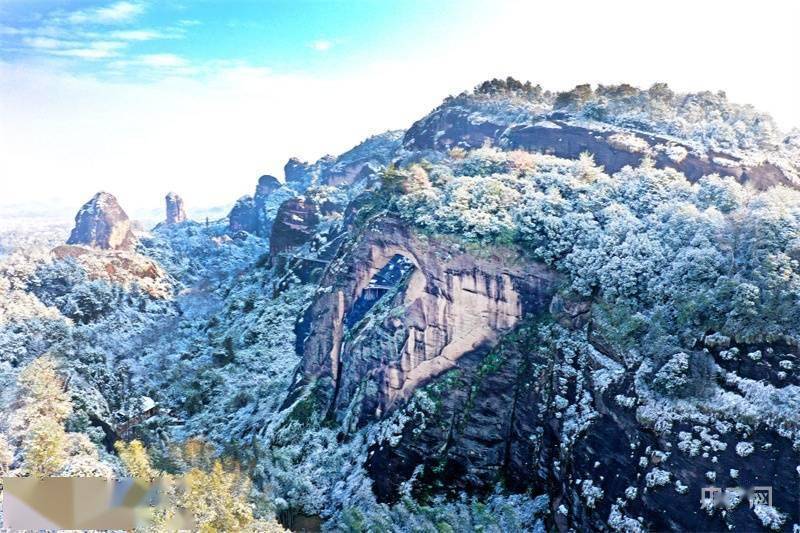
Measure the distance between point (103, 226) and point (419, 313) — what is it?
310ft

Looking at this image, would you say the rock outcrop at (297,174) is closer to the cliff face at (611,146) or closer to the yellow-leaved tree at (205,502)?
the cliff face at (611,146)

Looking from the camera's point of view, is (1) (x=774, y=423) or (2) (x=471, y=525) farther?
(2) (x=471, y=525)

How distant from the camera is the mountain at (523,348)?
24.5 m

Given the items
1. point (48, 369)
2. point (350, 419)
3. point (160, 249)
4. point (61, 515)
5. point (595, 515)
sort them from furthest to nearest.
Result: point (160, 249) < point (48, 369) < point (350, 419) < point (595, 515) < point (61, 515)

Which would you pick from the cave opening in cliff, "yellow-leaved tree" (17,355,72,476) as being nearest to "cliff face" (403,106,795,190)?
the cave opening in cliff

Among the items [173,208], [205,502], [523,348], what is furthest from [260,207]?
[205,502]

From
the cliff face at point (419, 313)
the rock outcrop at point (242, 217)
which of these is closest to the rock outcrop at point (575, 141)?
the cliff face at point (419, 313)

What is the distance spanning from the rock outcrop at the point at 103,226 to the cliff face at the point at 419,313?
83332 millimetres

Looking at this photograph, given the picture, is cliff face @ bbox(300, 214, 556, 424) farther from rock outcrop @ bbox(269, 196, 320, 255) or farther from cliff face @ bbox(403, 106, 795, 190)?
rock outcrop @ bbox(269, 196, 320, 255)

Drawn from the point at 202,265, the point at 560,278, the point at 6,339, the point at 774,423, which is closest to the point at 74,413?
the point at 6,339

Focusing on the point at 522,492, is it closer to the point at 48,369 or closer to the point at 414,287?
the point at 414,287

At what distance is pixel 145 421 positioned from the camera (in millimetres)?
49719

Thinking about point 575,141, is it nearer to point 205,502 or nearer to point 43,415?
point 205,502

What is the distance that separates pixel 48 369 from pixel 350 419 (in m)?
25.9
